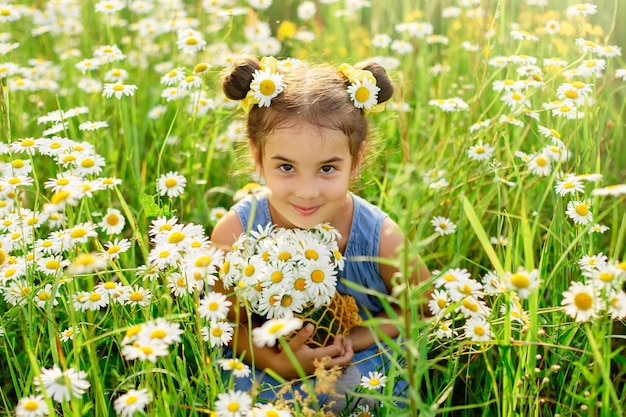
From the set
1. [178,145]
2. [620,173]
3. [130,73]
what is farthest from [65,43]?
[620,173]

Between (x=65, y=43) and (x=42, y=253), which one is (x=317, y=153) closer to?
(x=42, y=253)

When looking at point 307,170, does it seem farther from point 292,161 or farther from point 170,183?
point 170,183

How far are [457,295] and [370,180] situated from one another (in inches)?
41.0

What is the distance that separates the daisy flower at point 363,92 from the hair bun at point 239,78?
0.88 feet

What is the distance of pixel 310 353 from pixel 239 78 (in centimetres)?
72

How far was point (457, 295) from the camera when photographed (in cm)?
136

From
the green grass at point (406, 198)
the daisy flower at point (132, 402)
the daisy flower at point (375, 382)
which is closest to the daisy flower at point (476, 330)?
the green grass at point (406, 198)

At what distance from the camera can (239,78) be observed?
6.10ft

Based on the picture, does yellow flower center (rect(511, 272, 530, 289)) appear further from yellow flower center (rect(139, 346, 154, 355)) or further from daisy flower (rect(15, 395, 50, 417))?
daisy flower (rect(15, 395, 50, 417))

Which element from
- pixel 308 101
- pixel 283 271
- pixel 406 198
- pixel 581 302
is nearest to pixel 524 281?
pixel 581 302

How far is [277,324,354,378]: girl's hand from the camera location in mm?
1698

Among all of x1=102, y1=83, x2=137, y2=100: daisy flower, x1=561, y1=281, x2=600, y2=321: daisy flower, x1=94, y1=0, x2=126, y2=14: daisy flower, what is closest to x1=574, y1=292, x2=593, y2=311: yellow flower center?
x1=561, y1=281, x2=600, y2=321: daisy flower

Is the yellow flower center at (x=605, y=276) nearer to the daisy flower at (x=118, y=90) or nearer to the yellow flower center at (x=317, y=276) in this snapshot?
the yellow flower center at (x=317, y=276)

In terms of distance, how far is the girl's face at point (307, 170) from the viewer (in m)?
1.72
